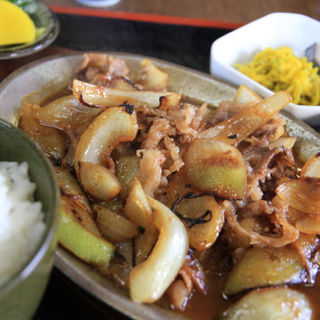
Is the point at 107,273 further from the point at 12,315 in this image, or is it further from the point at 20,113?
the point at 20,113

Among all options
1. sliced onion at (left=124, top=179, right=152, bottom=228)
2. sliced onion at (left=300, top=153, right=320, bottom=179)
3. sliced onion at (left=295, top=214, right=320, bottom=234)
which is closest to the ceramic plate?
sliced onion at (left=124, top=179, right=152, bottom=228)

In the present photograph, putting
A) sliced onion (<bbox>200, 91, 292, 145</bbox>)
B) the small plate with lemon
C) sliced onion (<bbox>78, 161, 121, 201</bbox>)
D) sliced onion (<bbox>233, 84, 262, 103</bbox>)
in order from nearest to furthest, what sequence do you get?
sliced onion (<bbox>78, 161, 121, 201</bbox>) → sliced onion (<bbox>200, 91, 292, 145</bbox>) → sliced onion (<bbox>233, 84, 262, 103</bbox>) → the small plate with lemon

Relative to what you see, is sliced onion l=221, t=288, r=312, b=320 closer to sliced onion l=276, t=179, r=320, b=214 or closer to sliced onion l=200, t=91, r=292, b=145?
sliced onion l=276, t=179, r=320, b=214

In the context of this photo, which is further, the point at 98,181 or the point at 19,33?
the point at 19,33

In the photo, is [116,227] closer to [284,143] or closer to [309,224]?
[309,224]

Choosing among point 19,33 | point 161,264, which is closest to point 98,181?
point 161,264

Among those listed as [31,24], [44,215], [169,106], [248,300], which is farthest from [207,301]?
[31,24]
